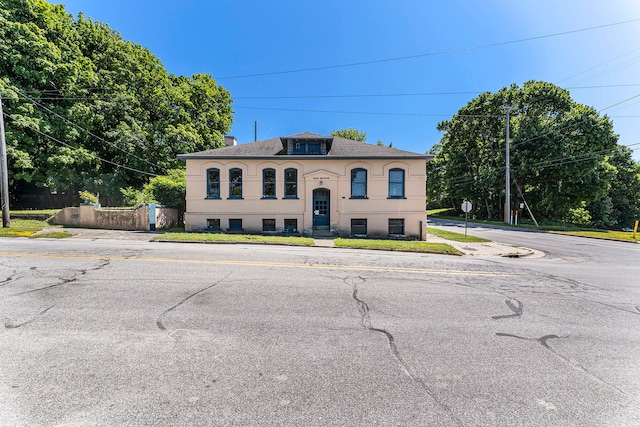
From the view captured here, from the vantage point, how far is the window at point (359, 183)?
18.9 meters

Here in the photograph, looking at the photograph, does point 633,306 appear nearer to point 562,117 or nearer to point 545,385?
point 545,385

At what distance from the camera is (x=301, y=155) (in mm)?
18609

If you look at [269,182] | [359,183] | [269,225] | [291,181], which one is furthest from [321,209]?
[269,182]

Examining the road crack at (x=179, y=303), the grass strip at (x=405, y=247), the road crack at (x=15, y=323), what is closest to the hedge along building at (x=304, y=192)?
the grass strip at (x=405, y=247)

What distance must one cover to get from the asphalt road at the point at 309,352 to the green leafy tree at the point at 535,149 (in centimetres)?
3170

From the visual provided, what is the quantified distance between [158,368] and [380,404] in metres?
2.50

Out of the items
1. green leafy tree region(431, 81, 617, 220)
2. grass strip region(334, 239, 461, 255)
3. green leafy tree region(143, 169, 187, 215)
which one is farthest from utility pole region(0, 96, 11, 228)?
green leafy tree region(431, 81, 617, 220)

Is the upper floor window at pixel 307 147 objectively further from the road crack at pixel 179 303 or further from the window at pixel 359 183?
the road crack at pixel 179 303

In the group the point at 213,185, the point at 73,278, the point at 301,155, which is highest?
the point at 301,155

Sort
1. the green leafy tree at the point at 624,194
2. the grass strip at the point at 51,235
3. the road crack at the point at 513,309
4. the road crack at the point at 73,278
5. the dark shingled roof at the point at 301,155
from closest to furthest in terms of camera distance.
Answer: the road crack at the point at 513,309 → the road crack at the point at 73,278 → the grass strip at the point at 51,235 → the dark shingled roof at the point at 301,155 → the green leafy tree at the point at 624,194

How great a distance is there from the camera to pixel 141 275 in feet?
23.5

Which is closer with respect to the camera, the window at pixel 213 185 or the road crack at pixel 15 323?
the road crack at pixel 15 323

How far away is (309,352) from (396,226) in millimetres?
16305

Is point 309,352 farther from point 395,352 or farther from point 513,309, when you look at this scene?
point 513,309
